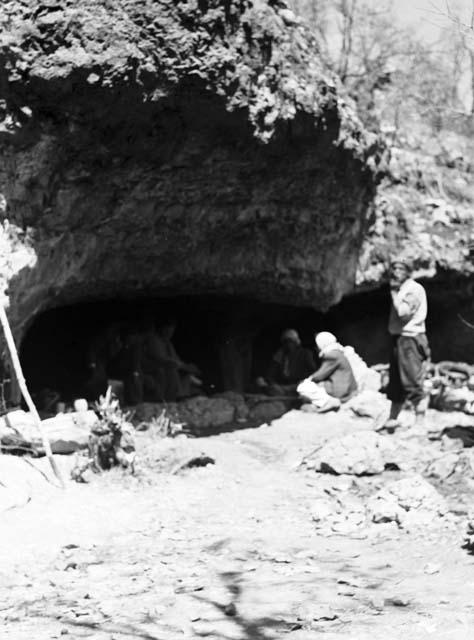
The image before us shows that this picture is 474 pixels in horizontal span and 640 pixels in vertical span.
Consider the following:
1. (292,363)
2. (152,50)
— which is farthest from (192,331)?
(152,50)

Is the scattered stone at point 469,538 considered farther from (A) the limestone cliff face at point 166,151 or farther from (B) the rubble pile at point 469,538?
(A) the limestone cliff face at point 166,151

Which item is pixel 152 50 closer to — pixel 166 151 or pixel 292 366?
pixel 166 151

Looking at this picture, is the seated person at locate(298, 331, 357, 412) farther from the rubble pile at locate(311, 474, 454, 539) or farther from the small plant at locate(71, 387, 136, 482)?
the rubble pile at locate(311, 474, 454, 539)

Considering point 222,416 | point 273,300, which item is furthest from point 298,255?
point 222,416

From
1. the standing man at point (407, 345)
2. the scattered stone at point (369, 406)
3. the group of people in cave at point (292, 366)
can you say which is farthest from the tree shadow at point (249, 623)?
the scattered stone at point (369, 406)

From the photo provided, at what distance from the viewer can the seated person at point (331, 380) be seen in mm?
10328

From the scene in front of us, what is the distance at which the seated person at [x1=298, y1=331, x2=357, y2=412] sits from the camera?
1033 cm

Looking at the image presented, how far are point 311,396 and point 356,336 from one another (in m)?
3.23

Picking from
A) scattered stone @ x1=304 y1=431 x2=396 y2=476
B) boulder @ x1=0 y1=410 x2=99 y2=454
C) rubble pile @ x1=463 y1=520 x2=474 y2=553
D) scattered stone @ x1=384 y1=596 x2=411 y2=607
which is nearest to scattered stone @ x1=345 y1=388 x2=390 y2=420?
scattered stone @ x1=304 y1=431 x2=396 y2=476

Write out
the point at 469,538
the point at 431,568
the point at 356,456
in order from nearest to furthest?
the point at 431,568, the point at 469,538, the point at 356,456

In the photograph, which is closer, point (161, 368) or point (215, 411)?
point (215, 411)

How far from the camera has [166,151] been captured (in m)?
8.27

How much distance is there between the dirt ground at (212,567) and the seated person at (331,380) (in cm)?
311

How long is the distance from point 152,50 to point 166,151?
0.98 meters
